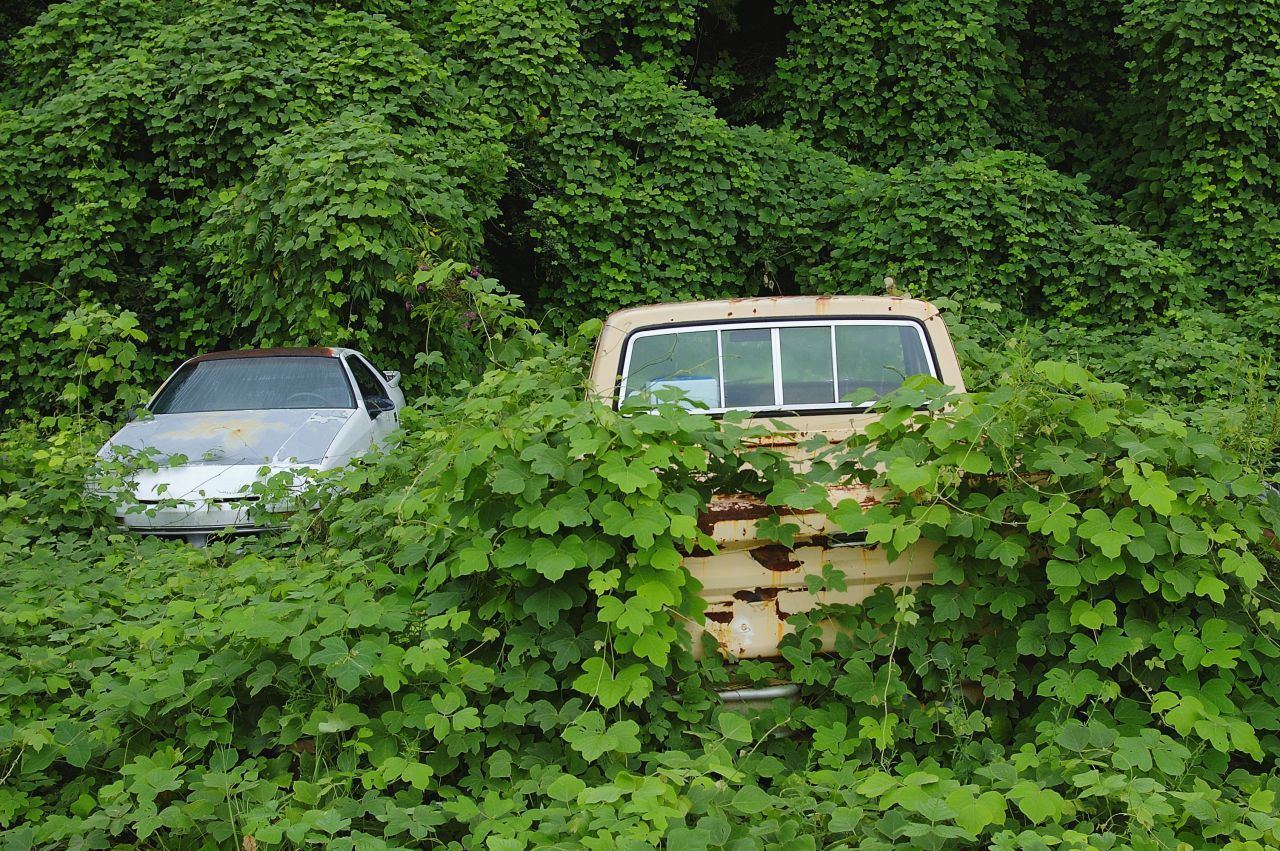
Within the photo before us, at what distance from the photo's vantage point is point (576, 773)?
3.85 metres

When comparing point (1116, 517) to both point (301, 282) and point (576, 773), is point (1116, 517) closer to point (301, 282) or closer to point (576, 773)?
point (576, 773)

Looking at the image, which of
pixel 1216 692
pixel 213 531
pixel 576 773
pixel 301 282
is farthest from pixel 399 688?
pixel 301 282

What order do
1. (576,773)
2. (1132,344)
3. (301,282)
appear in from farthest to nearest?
1. (1132,344)
2. (301,282)
3. (576,773)

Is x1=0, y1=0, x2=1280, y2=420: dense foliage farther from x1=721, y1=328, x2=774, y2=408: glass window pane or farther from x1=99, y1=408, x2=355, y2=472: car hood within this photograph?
x1=721, y1=328, x2=774, y2=408: glass window pane

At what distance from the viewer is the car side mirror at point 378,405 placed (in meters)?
9.11

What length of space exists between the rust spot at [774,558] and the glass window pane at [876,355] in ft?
4.91

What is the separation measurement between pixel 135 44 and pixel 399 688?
11.5 meters

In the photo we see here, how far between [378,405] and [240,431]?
137 centimetres

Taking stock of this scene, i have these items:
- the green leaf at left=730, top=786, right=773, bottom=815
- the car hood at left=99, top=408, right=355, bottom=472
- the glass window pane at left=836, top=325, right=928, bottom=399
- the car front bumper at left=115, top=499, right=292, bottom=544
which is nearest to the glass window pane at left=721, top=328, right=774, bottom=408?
the glass window pane at left=836, top=325, right=928, bottom=399

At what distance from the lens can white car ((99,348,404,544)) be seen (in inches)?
288

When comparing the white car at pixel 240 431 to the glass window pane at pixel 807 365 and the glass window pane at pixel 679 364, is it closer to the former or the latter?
the glass window pane at pixel 679 364

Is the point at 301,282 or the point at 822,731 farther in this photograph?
the point at 301,282

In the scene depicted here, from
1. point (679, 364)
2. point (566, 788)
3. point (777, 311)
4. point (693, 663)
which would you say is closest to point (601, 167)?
point (777, 311)

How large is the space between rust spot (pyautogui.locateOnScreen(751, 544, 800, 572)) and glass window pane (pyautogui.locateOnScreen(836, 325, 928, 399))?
1498 millimetres
